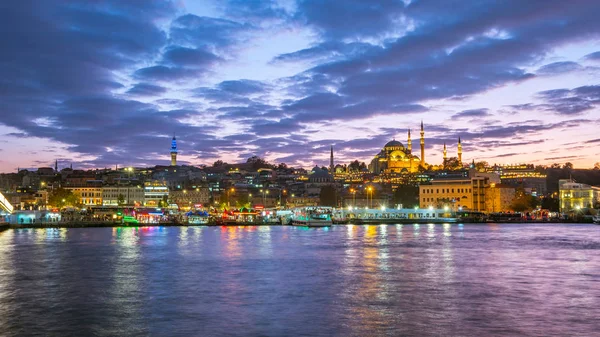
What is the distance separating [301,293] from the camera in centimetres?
1600

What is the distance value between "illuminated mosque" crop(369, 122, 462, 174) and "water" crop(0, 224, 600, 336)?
344 feet

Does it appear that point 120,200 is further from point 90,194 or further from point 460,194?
point 460,194

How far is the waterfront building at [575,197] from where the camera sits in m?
75.9

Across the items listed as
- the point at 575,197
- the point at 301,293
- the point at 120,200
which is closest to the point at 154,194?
the point at 120,200

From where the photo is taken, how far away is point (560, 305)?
14188 millimetres

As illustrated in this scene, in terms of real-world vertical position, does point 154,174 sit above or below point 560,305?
above

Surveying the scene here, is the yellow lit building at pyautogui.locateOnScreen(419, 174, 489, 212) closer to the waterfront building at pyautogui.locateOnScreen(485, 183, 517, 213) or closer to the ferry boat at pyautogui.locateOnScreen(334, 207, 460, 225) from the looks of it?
the waterfront building at pyautogui.locateOnScreen(485, 183, 517, 213)

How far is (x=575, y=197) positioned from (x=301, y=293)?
7006 cm

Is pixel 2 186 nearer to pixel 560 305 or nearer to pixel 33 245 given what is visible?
pixel 33 245

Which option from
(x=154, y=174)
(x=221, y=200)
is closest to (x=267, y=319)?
(x=221, y=200)

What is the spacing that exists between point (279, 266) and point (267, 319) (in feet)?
29.7

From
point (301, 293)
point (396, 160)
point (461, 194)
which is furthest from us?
point (396, 160)

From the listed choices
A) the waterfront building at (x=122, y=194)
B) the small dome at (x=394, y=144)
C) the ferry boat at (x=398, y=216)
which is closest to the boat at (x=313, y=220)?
the ferry boat at (x=398, y=216)

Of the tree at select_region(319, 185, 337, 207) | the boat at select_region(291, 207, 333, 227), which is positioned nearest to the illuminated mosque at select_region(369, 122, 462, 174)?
the tree at select_region(319, 185, 337, 207)
